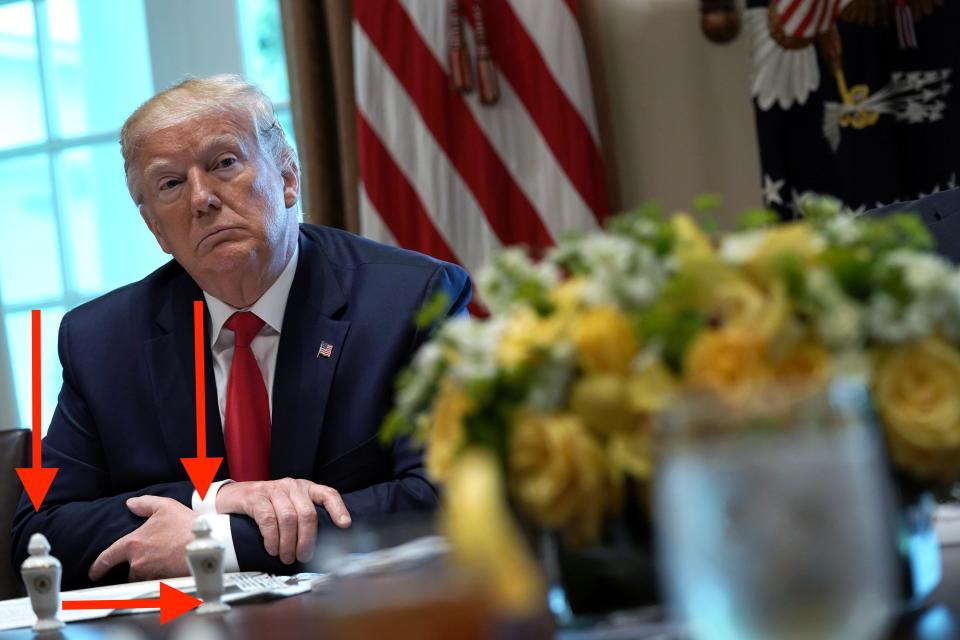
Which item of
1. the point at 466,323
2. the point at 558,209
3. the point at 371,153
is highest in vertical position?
the point at 371,153

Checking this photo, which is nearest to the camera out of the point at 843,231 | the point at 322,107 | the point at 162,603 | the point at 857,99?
the point at 843,231

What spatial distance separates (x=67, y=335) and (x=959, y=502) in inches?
68.0

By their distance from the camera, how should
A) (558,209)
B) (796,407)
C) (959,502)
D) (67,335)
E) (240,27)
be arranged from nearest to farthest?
(796,407) → (959,502) → (67,335) → (558,209) → (240,27)

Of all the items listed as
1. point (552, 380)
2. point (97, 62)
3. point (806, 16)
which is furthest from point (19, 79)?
point (552, 380)

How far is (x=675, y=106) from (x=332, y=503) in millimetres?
1875

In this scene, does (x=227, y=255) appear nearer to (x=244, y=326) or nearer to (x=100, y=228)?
(x=244, y=326)

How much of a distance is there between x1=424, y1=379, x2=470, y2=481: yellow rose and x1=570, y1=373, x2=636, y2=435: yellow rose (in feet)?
0.24

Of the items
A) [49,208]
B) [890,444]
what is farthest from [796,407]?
[49,208]

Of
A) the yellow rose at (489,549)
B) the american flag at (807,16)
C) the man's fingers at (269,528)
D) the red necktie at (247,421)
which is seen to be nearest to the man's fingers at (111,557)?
the man's fingers at (269,528)

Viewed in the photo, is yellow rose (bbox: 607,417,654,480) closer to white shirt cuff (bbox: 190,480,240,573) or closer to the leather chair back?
white shirt cuff (bbox: 190,480,240,573)

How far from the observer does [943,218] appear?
7.41ft

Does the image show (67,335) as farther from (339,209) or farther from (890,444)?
(890,444)

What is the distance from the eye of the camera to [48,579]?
1.48 metres

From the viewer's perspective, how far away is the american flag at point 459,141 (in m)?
3.33
